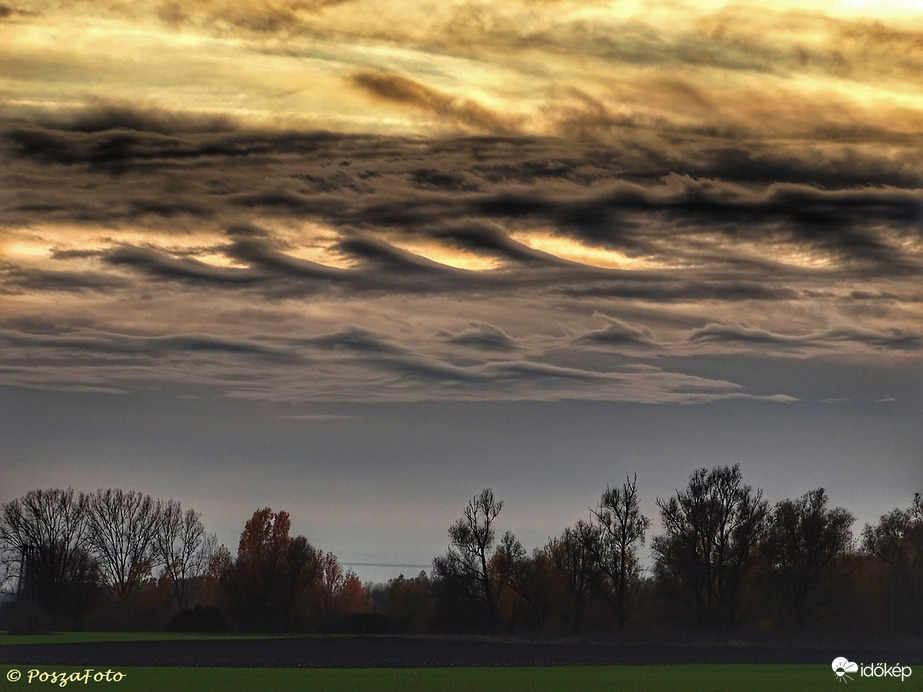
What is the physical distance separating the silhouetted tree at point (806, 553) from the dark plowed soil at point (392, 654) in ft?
51.6

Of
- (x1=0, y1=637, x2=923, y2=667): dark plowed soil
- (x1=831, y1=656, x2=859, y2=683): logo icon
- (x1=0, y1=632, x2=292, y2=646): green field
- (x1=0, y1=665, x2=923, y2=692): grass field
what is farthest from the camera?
(x1=0, y1=632, x2=292, y2=646): green field

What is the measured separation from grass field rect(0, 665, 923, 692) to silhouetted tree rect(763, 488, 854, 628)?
143 ft

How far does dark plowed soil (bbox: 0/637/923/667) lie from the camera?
71688mm

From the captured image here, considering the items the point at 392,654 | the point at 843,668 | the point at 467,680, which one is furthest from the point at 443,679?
the point at 843,668

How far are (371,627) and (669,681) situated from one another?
67.6 meters

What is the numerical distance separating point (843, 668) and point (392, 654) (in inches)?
1231

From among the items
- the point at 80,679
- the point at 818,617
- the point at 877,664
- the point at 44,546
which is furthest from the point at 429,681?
the point at 44,546

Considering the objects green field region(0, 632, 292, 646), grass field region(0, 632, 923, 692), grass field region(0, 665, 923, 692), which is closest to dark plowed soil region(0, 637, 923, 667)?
grass field region(0, 632, 923, 692)

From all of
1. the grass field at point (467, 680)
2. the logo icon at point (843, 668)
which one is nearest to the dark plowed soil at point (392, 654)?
the logo icon at point (843, 668)

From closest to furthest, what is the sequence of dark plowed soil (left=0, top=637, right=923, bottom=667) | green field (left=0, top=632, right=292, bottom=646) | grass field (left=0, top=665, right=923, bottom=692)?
grass field (left=0, top=665, right=923, bottom=692) < dark plowed soil (left=0, top=637, right=923, bottom=667) < green field (left=0, top=632, right=292, bottom=646)

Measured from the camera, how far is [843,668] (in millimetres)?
71312

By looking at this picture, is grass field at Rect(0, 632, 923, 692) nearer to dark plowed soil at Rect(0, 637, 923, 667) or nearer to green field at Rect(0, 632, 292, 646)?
dark plowed soil at Rect(0, 637, 923, 667)

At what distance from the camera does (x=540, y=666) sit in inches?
2896

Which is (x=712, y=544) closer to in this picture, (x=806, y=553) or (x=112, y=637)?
(x=806, y=553)
